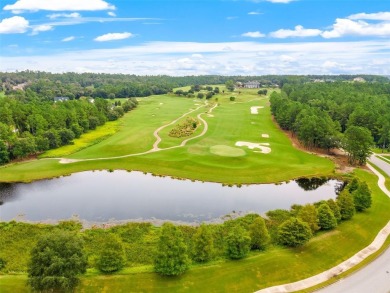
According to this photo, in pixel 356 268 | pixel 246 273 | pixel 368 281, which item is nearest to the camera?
pixel 368 281

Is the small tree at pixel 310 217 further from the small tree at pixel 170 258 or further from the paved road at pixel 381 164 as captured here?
the paved road at pixel 381 164

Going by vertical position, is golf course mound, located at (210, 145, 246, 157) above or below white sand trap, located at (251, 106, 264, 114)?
below

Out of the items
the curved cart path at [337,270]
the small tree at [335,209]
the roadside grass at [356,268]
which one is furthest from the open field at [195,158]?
the roadside grass at [356,268]

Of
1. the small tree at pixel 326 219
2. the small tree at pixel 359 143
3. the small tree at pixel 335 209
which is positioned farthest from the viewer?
the small tree at pixel 359 143

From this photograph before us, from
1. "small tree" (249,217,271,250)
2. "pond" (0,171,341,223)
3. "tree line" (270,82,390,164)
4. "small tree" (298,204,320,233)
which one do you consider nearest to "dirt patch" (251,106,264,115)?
"tree line" (270,82,390,164)

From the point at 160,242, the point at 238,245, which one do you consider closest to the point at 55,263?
the point at 160,242

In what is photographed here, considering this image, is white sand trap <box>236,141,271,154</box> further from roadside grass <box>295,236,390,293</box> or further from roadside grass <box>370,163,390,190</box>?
roadside grass <box>295,236,390,293</box>

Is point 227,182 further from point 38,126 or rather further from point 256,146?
point 38,126
